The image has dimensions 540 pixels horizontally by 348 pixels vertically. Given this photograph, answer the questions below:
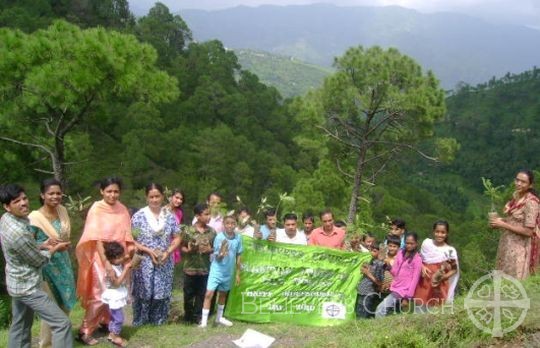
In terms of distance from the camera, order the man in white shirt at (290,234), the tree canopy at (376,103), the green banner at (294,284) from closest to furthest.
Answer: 1. the green banner at (294,284)
2. the man in white shirt at (290,234)
3. the tree canopy at (376,103)

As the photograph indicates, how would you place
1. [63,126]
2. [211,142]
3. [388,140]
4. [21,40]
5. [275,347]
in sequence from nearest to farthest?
[275,347]
[21,40]
[63,126]
[388,140]
[211,142]

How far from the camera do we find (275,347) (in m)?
5.19

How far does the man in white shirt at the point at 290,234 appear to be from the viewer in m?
6.47

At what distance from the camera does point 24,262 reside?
4.36 m

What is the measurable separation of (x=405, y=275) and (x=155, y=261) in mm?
2816

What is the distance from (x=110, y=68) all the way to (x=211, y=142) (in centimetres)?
3119

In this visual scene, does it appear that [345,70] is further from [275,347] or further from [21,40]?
[275,347]

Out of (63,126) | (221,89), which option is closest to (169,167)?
(221,89)

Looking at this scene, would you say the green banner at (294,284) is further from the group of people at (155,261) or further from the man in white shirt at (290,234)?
the man in white shirt at (290,234)

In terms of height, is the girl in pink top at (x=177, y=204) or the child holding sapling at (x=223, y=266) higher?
the girl in pink top at (x=177, y=204)

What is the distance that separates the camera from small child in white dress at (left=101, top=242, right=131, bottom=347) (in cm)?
517

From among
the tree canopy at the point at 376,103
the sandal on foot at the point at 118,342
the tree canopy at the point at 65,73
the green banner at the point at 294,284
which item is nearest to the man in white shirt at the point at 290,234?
the green banner at the point at 294,284

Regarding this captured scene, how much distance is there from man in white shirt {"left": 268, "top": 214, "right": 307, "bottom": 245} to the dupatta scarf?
6.57 ft

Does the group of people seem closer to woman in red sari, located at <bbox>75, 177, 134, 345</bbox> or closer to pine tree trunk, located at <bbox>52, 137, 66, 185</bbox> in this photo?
woman in red sari, located at <bbox>75, 177, 134, 345</bbox>
